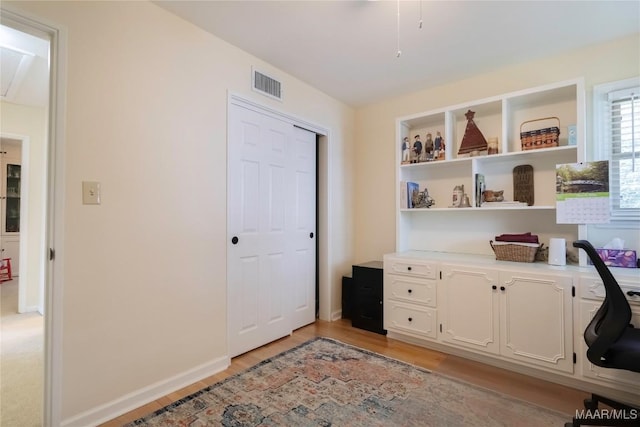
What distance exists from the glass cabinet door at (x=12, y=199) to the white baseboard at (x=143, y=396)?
5784 millimetres

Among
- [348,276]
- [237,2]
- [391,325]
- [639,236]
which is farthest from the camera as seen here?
[348,276]

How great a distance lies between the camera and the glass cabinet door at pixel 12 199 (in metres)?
5.31

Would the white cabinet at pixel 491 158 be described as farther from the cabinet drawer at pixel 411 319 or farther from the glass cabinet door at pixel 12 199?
the glass cabinet door at pixel 12 199

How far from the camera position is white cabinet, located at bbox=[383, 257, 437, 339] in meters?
2.65

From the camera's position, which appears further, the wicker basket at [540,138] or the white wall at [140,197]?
the wicker basket at [540,138]

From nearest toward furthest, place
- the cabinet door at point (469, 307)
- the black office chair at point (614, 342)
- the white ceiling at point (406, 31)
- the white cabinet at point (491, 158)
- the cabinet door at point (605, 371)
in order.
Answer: the black office chair at point (614, 342) → the cabinet door at point (605, 371) → the white ceiling at point (406, 31) → the cabinet door at point (469, 307) → the white cabinet at point (491, 158)

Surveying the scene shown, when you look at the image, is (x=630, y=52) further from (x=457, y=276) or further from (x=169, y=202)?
(x=169, y=202)

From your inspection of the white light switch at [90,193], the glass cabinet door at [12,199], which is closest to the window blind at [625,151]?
the white light switch at [90,193]

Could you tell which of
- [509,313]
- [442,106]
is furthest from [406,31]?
[509,313]

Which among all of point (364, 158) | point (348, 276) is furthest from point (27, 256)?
point (364, 158)

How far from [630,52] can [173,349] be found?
3.98 m

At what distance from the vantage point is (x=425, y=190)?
325cm

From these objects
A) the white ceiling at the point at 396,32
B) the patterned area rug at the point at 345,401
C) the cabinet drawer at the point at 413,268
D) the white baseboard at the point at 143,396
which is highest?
the white ceiling at the point at 396,32

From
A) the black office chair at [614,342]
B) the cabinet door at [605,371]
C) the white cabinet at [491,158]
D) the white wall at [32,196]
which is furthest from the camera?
the white wall at [32,196]
